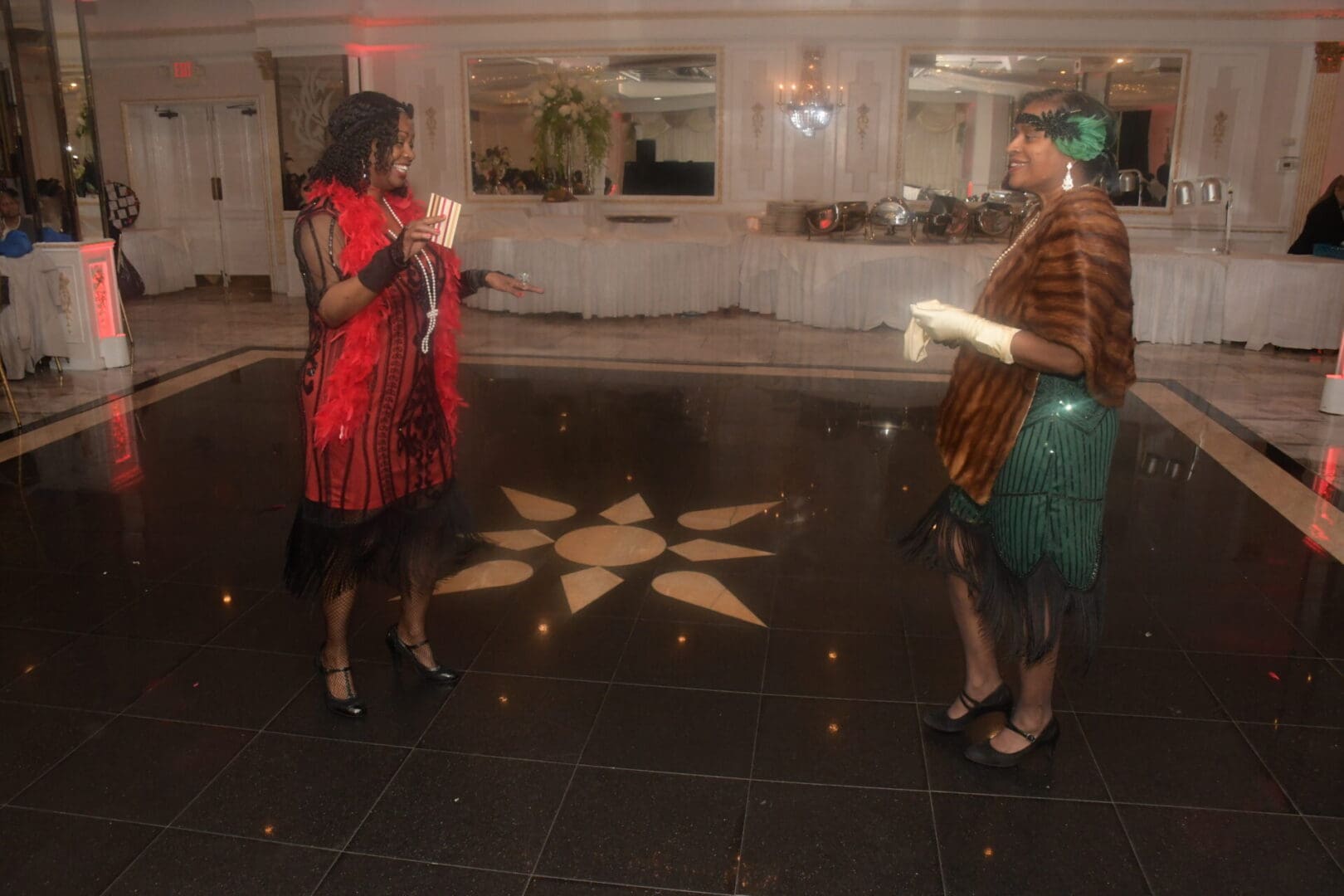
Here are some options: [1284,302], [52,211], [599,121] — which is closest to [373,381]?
[52,211]

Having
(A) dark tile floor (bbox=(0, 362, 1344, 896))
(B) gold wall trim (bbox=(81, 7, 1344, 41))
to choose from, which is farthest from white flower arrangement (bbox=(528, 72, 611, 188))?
(A) dark tile floor (bbox=(0, 362, 1344, 896))

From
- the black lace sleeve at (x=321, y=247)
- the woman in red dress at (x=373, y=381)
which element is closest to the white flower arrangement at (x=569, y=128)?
the woman in red dress at (x=373, y=381)

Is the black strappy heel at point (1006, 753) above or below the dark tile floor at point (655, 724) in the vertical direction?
above

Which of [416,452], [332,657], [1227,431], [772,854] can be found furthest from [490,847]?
[1227,431]

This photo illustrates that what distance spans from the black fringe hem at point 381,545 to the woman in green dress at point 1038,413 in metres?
1.10

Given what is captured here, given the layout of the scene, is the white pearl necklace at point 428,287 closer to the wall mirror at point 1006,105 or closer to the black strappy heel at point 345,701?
the black strappy heel at point 345,701

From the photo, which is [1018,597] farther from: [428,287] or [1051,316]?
[428,287]

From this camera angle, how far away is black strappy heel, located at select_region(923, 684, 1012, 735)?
2.49 meters

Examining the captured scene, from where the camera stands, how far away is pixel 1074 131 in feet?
6.47

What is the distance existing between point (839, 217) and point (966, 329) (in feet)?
22.7

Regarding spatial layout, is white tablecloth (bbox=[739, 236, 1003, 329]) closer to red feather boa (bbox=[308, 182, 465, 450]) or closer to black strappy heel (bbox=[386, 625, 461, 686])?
black strappy heel (bbox=[386, 625, 461, 686])

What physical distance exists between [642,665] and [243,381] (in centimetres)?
443

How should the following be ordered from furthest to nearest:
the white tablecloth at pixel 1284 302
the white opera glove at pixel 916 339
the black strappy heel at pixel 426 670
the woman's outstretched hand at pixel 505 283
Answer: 1. the white tablecloth at pixel 1284 302
2. the black strappy heel at pixel 426 670
3. the woman's outstretched hand at pixel 505 283
4. the white opera glove at pixel 916 339

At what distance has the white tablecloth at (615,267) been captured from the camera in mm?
8789
